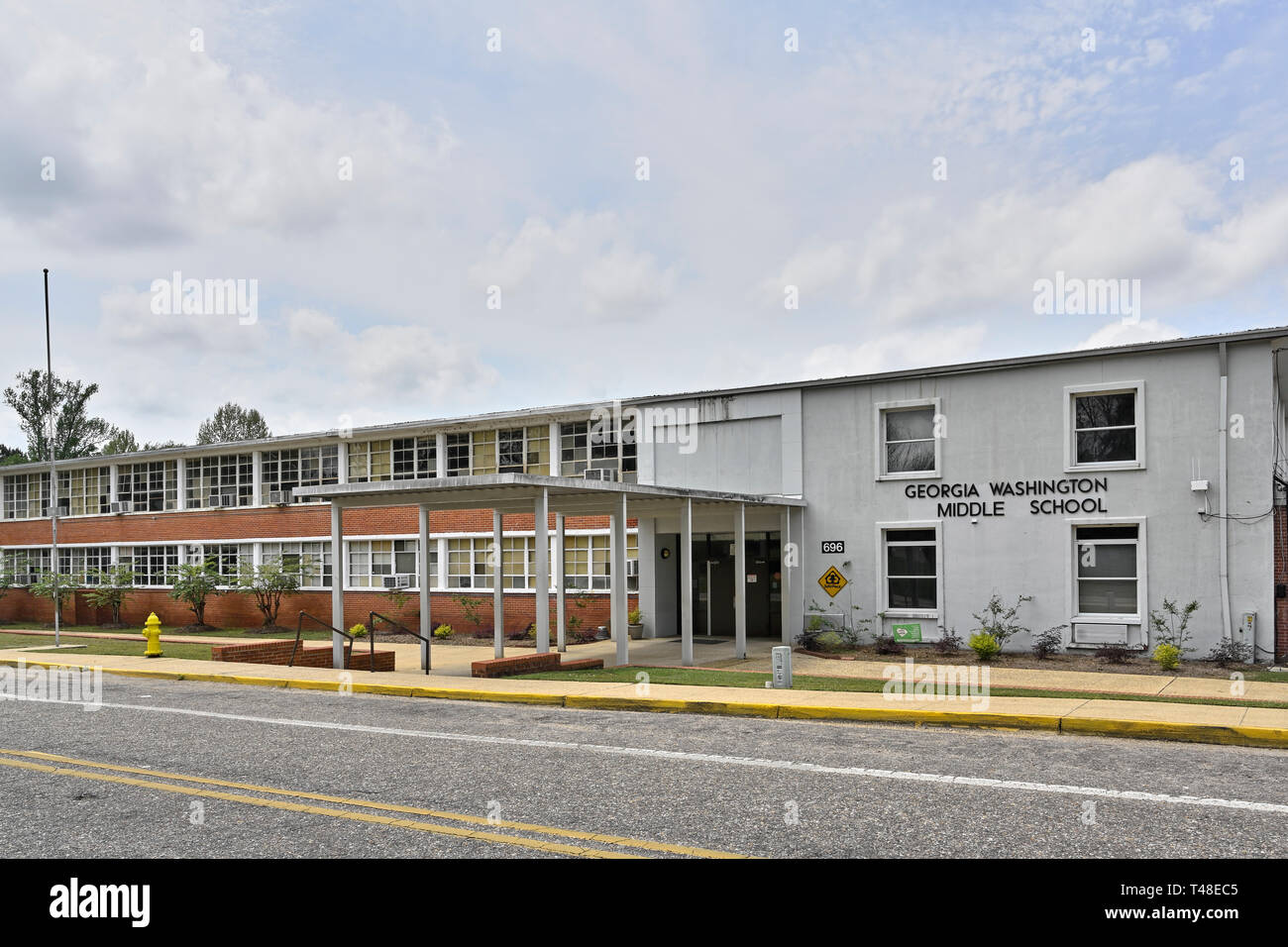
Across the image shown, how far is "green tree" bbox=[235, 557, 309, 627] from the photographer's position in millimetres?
31312

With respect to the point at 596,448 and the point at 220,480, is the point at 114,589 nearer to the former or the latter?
the point at 220,480

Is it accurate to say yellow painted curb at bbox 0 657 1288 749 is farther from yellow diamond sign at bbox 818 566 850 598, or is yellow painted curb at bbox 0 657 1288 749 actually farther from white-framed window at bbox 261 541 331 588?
white-framed window at bbox 261 541 331 588

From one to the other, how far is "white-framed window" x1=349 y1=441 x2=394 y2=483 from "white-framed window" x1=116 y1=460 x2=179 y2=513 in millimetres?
8228

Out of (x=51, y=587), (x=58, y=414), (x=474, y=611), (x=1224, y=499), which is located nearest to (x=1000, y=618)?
(x=1224, y=499)

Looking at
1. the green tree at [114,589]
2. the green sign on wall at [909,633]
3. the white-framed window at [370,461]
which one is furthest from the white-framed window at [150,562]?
the green sign on wall at [909,633]

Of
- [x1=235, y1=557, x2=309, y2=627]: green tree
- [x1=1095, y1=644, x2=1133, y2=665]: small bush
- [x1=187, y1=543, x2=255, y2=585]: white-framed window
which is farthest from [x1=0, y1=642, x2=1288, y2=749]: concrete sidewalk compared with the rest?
[x1=187, y1=543, x2=255, y2=585]: white-framed window

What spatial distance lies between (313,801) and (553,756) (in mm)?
2421

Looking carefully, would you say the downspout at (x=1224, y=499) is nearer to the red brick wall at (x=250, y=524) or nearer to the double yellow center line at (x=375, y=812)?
the red brick wall at (x=250, y=524)

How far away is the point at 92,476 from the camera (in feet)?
127

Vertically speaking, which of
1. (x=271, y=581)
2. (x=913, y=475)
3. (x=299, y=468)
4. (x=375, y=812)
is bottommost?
(x=271, y=581)

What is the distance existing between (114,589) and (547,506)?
23780mm

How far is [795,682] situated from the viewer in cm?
1534
